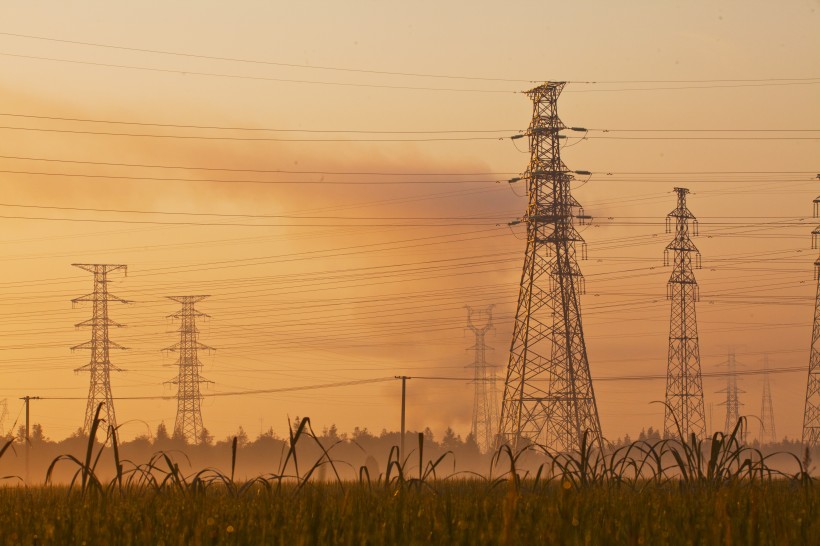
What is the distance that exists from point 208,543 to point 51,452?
517 ft

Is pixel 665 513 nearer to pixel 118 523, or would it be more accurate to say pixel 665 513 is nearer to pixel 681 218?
pixel 118 523

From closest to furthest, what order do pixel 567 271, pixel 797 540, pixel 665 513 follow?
pixel 797 540
pixel 665 513
pixel 567 271

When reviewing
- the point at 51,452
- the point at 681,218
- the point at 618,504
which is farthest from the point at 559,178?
the point at 51,452

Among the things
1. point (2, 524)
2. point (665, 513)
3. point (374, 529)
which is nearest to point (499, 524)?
point (374, 529)

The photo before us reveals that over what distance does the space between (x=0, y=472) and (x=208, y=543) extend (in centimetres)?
11451

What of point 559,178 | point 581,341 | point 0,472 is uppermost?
point 559,178

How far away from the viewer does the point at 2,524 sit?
711 cm

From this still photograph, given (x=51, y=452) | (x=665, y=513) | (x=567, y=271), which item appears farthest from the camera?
(x=51, y=452)

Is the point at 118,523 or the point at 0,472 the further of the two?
the point at 0,472

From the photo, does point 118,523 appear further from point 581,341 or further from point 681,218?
point 681,218

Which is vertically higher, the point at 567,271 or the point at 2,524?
the point at 567,271

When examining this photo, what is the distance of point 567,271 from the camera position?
55844mm

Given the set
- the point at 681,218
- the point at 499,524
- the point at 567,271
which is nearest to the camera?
the point at 499,524

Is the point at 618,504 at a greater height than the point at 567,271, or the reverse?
the point at 567,271
